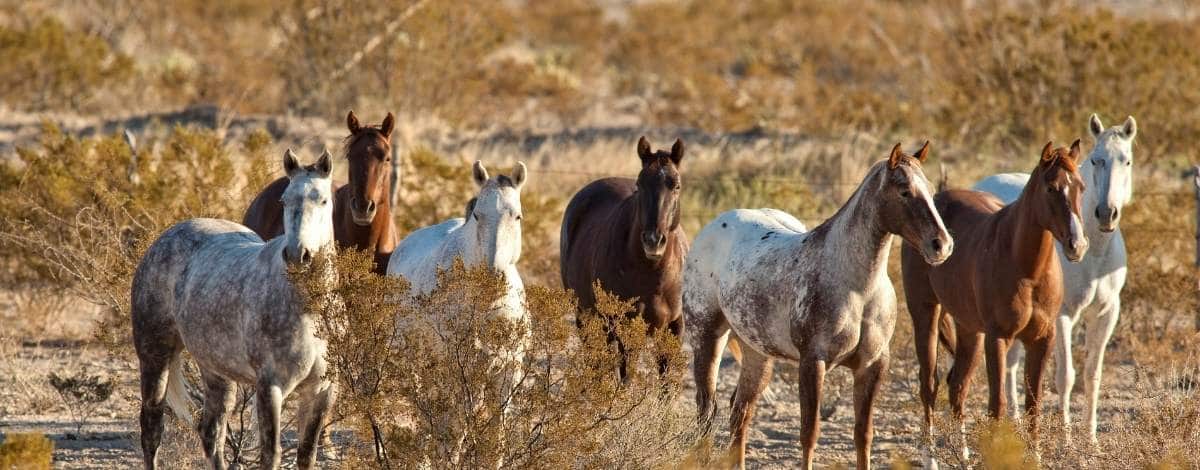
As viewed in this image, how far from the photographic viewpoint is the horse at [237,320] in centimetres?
626

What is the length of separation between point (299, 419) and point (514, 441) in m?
1.09

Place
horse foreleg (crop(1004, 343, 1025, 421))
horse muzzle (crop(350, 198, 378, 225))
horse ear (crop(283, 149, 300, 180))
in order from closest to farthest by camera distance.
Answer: horse ear (crop(283, 149, 300, 180)) < horse muzzle (crop(350, 198, 378, 225)) < horse foreleg (crop(1004, 343, 1025, 421))

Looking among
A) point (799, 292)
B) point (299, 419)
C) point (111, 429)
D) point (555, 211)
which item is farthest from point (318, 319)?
point (555, 211)

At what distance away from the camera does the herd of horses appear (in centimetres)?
642

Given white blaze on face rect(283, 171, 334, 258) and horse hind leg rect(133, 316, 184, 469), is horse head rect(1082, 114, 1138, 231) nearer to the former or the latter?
white blaze on face rect(283, 171, 334, 258)

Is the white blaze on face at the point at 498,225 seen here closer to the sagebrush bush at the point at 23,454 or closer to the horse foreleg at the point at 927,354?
the sagebrush bush at the point at 23,454

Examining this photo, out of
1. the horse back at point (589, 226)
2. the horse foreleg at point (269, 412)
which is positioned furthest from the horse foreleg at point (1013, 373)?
the horse foreleg at point (269, 412)

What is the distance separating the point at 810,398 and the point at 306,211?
245cm

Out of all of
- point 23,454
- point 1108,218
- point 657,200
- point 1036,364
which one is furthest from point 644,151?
point 23,454

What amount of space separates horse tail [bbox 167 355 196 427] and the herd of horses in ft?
0.03

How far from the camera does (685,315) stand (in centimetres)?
794

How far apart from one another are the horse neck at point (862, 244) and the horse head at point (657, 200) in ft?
3.74

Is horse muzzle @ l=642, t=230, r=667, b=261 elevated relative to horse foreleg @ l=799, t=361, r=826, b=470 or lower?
elevated

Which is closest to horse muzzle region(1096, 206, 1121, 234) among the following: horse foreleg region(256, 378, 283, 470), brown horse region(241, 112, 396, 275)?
brown horse region(241, 112, 396, 275)
